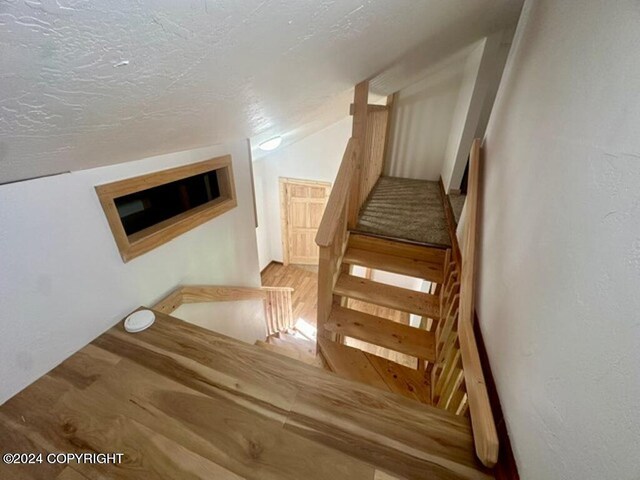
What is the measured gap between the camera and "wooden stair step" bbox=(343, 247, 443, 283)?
2135 mm

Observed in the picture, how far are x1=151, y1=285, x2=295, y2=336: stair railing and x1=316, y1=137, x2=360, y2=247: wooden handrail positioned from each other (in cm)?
96

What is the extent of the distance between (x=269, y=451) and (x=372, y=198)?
286 cm

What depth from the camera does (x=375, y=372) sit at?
1.86 m

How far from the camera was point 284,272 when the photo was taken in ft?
18.1

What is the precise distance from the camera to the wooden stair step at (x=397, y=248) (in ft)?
7.39

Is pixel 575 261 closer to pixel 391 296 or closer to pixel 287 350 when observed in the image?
pixel 391 296

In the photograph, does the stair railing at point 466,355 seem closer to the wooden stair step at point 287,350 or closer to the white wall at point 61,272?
the wooden stair step at point 287,350

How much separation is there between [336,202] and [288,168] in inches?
140

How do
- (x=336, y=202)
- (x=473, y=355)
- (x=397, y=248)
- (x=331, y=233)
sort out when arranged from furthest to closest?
(x=397, y=248) < (x=336, y=202) < (x=331, y=233) < (x=473, y=355)

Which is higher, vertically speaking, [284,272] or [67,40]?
[67,40]

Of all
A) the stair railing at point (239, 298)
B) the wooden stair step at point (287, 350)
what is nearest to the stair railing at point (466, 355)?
the wooden stair step at point (287, 350)

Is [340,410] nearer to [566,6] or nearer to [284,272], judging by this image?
[566,6]

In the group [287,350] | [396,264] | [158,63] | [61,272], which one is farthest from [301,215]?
[158,63]

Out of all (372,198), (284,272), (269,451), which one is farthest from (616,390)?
(284,272)
